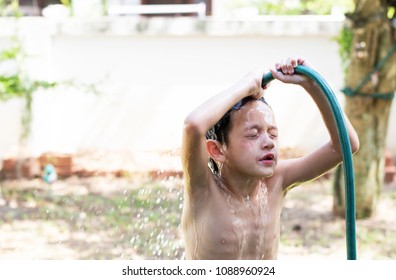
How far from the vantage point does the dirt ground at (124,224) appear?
4.95m

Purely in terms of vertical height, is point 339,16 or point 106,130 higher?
A: point 339,16

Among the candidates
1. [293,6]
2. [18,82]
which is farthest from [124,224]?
[293,6]

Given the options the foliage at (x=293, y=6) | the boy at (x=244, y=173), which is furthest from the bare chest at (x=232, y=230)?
the foliage at (x=293, y=6)

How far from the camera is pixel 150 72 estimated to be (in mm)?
7293

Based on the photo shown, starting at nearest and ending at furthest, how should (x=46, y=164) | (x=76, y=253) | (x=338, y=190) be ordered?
(x=76, y=253) < (x=338, y=190) < (x=46, y=164)

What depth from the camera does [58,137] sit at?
7184 millimetres

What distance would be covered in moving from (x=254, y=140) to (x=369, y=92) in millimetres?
3389

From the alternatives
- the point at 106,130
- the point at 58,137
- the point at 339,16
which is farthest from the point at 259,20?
the point at 58,137

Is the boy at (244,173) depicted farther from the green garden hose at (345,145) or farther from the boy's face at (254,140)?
the green garden hose at (345,145)

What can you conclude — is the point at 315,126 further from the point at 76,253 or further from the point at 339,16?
the point at 76,253

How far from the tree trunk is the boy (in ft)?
10.5

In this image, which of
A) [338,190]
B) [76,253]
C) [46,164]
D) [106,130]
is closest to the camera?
[76,253]

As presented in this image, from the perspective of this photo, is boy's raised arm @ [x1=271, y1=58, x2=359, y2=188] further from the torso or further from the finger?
the torso

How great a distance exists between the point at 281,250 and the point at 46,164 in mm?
2855
